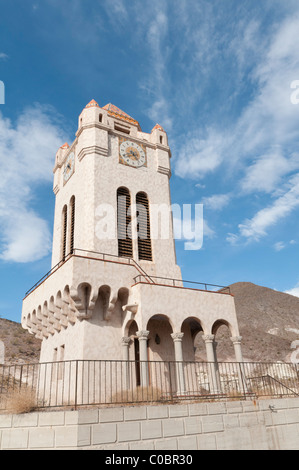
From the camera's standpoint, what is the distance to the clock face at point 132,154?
25.5 meters

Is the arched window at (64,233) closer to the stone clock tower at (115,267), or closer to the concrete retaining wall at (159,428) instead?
the stone clock tower at (115,267)

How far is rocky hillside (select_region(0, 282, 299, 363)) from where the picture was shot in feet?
137

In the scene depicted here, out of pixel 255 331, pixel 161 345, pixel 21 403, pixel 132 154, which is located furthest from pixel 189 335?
pixel 255 331

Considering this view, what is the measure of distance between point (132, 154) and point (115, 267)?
1040cm

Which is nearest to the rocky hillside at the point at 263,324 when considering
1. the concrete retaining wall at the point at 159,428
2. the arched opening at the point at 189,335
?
the arched opening at the point at 189,335

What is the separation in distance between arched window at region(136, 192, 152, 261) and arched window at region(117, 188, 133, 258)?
802mm

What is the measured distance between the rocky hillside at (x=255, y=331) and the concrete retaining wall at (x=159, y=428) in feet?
89.9

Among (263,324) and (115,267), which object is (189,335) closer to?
(115,267)

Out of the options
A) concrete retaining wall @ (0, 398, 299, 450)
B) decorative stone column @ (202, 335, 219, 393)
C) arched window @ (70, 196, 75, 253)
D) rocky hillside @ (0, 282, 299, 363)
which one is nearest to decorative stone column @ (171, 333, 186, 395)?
decorative stone column @ (202, 335, 219, 393)

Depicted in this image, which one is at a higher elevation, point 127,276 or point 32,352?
point 32,352

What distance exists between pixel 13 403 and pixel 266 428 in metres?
10.1

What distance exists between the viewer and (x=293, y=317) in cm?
8512
